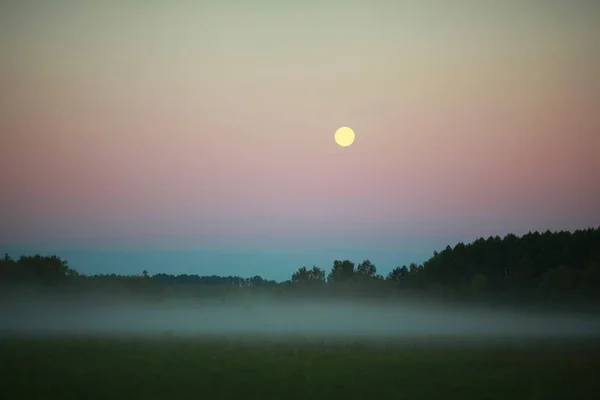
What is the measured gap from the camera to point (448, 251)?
443ft

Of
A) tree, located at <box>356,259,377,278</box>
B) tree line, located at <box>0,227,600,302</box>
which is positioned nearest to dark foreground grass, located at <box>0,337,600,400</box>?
tree line, located at <box>0,227,600,302</box>

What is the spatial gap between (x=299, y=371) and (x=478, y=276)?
79589 mm

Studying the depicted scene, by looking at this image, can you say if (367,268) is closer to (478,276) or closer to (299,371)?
(478,276)

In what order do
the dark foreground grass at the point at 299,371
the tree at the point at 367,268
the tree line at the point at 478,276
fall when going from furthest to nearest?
the tree at the point at 367,268 → the tree line at the point at 478,276 → the dark foreground grass at the point at 299,371

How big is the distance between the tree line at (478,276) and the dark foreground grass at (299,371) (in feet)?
165

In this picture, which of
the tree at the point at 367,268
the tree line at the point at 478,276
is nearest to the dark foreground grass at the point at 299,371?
the tree line at the point at 478,276

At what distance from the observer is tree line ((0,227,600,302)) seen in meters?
95.6

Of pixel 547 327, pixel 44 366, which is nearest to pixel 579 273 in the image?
pixel 547 327

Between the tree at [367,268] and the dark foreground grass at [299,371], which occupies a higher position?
the tree at [367,268]

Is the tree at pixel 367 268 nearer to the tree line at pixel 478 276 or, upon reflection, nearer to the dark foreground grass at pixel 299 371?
the tree line at pixel 478 276

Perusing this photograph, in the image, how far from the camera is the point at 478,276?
4326 inches

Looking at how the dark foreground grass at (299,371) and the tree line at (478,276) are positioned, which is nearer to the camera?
the dark foreground grass at (299,371)

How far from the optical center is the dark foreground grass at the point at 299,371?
2989 cm

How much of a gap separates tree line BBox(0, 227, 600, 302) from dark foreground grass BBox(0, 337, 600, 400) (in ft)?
165
